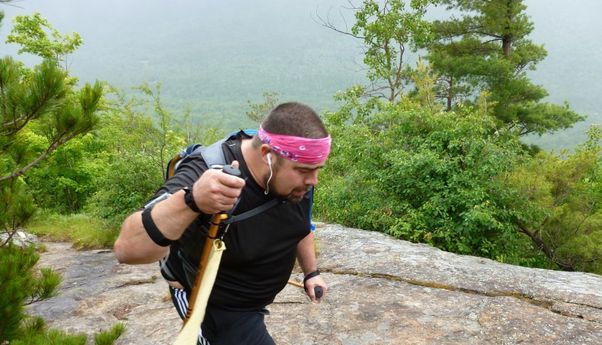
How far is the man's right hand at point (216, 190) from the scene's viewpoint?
1604mm

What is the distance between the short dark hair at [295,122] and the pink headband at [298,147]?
2cm

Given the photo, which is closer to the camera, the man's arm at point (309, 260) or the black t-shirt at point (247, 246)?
the black t-shirt at point (247, 246)

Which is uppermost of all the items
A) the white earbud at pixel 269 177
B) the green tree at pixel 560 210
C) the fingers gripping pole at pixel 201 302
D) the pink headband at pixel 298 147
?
the pink headband at pixel 298 147

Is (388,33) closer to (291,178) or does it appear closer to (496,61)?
(496,61)

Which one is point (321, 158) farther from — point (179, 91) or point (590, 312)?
point (179, 91)

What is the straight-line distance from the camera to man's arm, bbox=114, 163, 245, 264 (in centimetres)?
161

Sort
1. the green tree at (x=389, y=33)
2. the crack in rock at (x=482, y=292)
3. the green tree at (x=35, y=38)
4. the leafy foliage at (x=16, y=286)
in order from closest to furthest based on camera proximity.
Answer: the leafy foliage at (x=16, y=286) < the crack in rock at (x=482, y=292) < the green tree at (x=389, y=33) < the green tree at (x=35, y=38)

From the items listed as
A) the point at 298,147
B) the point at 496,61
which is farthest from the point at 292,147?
the point at 496,61

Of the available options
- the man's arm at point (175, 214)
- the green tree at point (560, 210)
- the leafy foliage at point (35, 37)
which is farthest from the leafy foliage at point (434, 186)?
the leafy foliage at point (35, 37)

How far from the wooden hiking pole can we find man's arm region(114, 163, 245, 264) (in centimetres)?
12

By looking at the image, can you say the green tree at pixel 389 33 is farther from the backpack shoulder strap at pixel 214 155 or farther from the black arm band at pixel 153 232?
the black arm band at pixel 153 232

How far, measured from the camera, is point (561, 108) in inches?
902

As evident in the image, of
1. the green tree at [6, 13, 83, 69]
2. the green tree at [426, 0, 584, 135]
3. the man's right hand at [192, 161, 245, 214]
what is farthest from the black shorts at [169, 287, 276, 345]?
the green tree at [6, 13, 83, 69]

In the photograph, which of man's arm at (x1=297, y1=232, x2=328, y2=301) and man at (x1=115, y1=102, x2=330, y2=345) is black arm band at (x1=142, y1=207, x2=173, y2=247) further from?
man's arm at (x1=297, y1=232, x2=328, y2=301)
